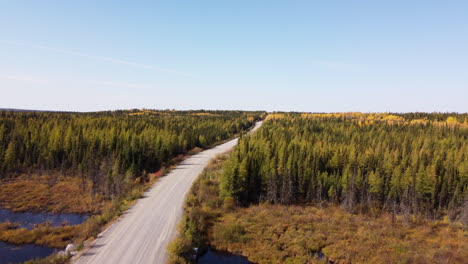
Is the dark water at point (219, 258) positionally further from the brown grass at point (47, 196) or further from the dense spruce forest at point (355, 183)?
the brown grass at point (47, 196)

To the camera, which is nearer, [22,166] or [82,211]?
[82,211]

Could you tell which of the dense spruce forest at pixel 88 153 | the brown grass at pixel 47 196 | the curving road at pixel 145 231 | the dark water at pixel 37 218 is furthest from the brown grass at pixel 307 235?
the brown grass at pixel 47 196

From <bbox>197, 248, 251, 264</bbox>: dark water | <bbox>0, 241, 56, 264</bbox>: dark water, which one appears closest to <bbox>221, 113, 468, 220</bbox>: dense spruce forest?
<bbox>197, 248, 251, 264</bbox>: dark water

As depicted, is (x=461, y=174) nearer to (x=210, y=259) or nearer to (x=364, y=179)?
(x=364, y=179)

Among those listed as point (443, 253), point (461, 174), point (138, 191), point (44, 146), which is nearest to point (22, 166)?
point (44, 146)

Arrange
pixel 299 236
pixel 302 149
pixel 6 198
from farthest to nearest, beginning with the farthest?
pixel 302 149 < pixel 6 198 < pixel 299 236

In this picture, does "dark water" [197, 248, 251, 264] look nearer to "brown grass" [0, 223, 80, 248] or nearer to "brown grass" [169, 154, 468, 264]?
"brown grass" [169, 154, 468, 264]
